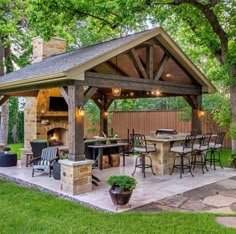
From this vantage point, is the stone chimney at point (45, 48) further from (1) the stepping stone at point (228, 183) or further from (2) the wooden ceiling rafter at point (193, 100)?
(1) the stepping stone at point (228, 183)

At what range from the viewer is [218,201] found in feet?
20.7

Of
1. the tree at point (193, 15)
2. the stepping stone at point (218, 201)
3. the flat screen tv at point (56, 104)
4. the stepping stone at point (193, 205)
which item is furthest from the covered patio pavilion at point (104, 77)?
the stepping stone at point (218, 201)

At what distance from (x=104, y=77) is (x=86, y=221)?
145 inches

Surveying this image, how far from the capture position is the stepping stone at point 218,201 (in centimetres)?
612

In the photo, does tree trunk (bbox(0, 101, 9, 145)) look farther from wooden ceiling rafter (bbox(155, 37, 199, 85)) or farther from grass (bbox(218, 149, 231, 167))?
grass (bbox(218, 149, 231, 167))

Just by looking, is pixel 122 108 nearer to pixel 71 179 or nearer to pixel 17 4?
pixel 17 4

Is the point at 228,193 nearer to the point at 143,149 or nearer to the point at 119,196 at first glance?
the point at 143,149

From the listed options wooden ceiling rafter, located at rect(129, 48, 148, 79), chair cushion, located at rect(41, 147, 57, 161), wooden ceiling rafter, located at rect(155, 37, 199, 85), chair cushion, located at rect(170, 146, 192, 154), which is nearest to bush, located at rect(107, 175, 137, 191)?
chair cushion, located at rect(170, 146, 192, 154)

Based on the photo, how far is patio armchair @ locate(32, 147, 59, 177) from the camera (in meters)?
8.54

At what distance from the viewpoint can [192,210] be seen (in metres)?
5.75

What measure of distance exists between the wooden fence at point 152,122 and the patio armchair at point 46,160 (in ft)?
27.8

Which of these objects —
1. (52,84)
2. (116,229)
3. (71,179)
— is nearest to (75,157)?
(71,179)

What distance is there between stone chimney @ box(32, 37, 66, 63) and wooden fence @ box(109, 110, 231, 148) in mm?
6851

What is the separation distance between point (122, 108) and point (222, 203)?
14.6 m
